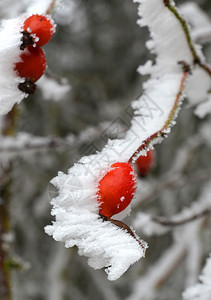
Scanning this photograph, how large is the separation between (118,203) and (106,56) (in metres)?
3.86

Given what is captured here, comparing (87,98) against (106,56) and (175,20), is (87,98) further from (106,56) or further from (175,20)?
(175,20)

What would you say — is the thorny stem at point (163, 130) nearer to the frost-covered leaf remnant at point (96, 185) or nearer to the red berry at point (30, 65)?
the frost-covered leaf remnant at point (96, 185)

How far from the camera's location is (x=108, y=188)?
694 mm

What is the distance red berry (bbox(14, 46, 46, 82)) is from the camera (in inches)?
31.0

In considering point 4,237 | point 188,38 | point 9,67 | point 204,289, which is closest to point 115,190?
point 9,67

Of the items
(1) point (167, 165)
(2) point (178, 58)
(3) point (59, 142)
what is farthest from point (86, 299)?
(2) point (178, 58)

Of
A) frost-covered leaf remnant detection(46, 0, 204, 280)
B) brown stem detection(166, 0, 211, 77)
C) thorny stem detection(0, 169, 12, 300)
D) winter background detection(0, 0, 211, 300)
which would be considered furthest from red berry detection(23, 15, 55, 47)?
thorny stem detection(0, 169, 12, 300)

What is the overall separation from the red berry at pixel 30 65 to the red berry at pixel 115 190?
25 cm

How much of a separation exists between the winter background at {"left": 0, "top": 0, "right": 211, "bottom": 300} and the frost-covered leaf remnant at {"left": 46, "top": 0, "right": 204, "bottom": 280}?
27.3 inches

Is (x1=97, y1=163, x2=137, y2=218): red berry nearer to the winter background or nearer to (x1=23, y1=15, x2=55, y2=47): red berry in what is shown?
(x1=23, y1=15, x2=55, y2=47): red berry

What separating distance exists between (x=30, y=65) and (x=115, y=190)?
11.7 inches

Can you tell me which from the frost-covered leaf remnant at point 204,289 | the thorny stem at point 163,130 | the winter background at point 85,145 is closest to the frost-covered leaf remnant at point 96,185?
the thorny stem at point 163,130

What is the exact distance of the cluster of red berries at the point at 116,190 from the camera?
0.69 meters

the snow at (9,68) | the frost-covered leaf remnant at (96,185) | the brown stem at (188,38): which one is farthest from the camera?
the brown stem at (188,38)
